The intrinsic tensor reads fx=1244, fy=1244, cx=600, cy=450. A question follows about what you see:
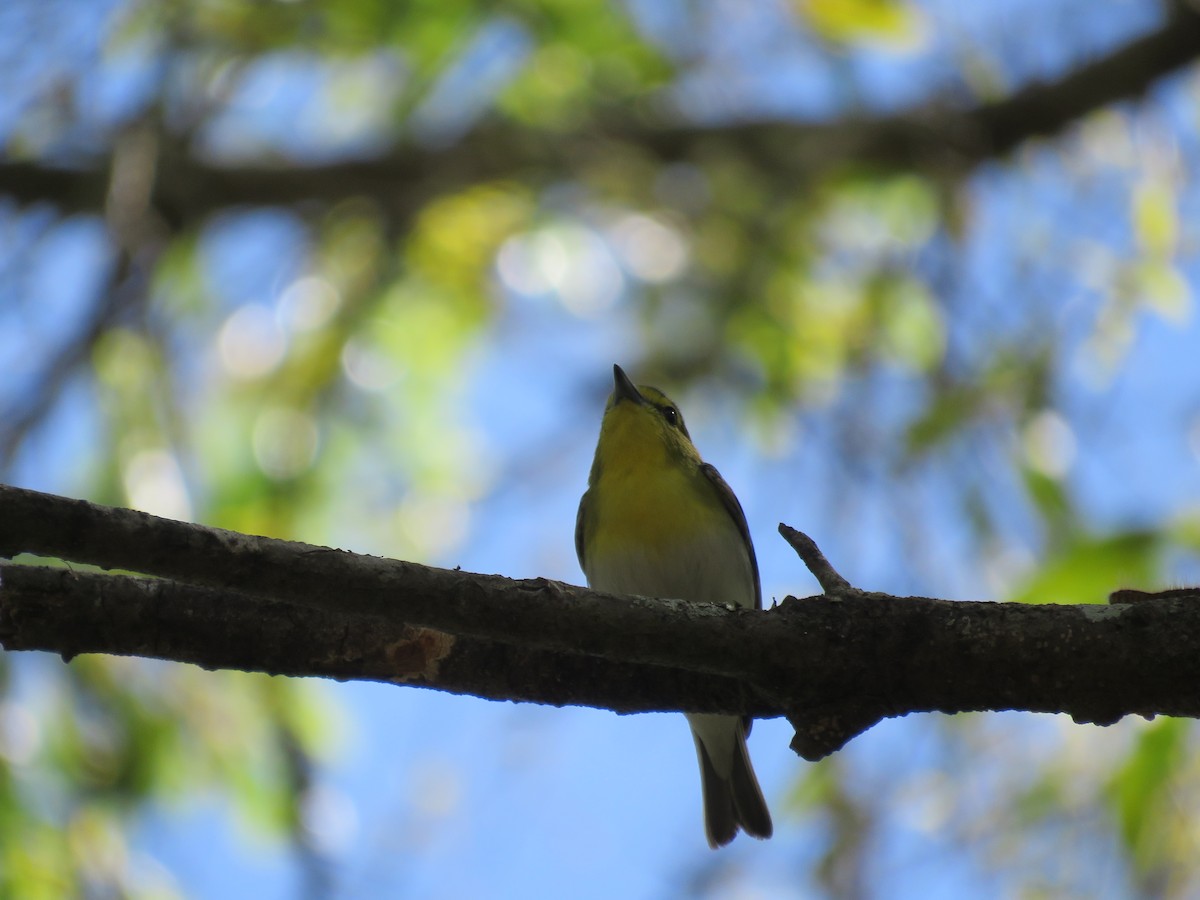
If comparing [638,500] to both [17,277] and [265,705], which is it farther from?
[17,277]

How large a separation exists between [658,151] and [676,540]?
2745 millimetres

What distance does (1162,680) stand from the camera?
2775 millimetres

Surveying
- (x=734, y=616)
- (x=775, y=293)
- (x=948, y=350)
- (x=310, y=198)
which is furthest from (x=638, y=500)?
(x=310, y=198)

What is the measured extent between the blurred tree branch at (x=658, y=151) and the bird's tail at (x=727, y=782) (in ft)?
10.0

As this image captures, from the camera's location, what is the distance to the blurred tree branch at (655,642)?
8.61 ft

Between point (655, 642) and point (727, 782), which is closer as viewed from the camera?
point (655, 642)

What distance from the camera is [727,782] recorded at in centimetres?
553

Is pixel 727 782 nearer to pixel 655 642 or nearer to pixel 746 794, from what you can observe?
pixel 746 794

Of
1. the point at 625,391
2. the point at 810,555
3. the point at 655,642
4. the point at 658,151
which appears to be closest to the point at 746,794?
the point at 625,391

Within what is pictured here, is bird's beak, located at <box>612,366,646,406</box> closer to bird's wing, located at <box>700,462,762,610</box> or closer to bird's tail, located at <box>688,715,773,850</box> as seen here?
bird's wing, located at <box>700,462,762,610</box>

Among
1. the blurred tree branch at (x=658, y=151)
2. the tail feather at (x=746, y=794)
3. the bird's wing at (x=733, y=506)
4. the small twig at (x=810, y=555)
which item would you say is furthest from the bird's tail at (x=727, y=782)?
the blurred tree branch at (x=658, y=151)

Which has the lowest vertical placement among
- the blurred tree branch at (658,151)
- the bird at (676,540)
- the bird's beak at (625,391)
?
the bird at (676,540)

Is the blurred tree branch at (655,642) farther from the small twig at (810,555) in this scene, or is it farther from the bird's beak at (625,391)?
the bird's beak at (625,391)

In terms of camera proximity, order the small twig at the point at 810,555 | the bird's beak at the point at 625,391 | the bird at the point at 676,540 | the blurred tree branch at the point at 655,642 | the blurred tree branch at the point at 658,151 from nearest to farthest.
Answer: the blurred tree branch at the point at 655,642 → the small twig at the point at 810,555 → the bird at the point at 676,540 → the bird's beak at the point at 625,391 → the blurred tree branch at the point at 658,151
